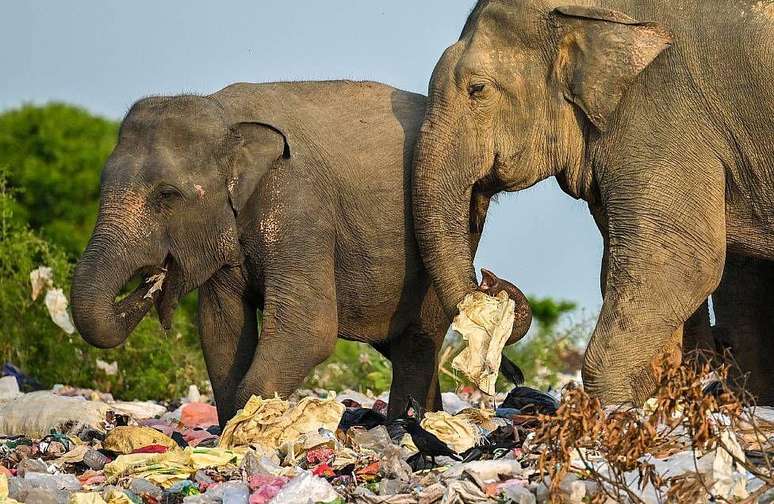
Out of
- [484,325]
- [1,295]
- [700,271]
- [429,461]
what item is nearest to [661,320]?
[700,271]

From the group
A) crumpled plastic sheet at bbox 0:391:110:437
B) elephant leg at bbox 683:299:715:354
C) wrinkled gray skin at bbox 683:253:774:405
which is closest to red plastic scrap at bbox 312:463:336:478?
crumpled plastic sheet at bbox 0:391:110:437

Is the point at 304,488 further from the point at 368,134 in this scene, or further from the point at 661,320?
the point at 368,134

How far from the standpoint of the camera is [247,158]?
29.1 ft

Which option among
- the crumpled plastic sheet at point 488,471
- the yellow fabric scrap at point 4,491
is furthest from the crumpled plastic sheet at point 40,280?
the crumpled plastic sheet at point 488,471

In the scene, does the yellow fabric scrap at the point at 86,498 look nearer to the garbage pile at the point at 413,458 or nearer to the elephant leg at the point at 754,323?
the garbage pile at the point at 413,458

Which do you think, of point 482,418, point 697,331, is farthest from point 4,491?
point 697,331

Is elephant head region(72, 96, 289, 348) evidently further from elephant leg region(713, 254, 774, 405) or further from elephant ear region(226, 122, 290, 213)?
elephant leg region(713, 254, 774, 405)

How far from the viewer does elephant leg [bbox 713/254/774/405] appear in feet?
32.4

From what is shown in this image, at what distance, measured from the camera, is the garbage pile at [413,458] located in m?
6.23

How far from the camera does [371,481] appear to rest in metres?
7.41

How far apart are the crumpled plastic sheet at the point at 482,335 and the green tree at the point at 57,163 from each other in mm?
10902

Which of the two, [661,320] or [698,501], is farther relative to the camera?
[661,320]

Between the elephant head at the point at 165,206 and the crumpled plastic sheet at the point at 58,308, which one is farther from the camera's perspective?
the crumpled plastic sheet at the point at 58,308

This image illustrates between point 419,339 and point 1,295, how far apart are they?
16.5ft
